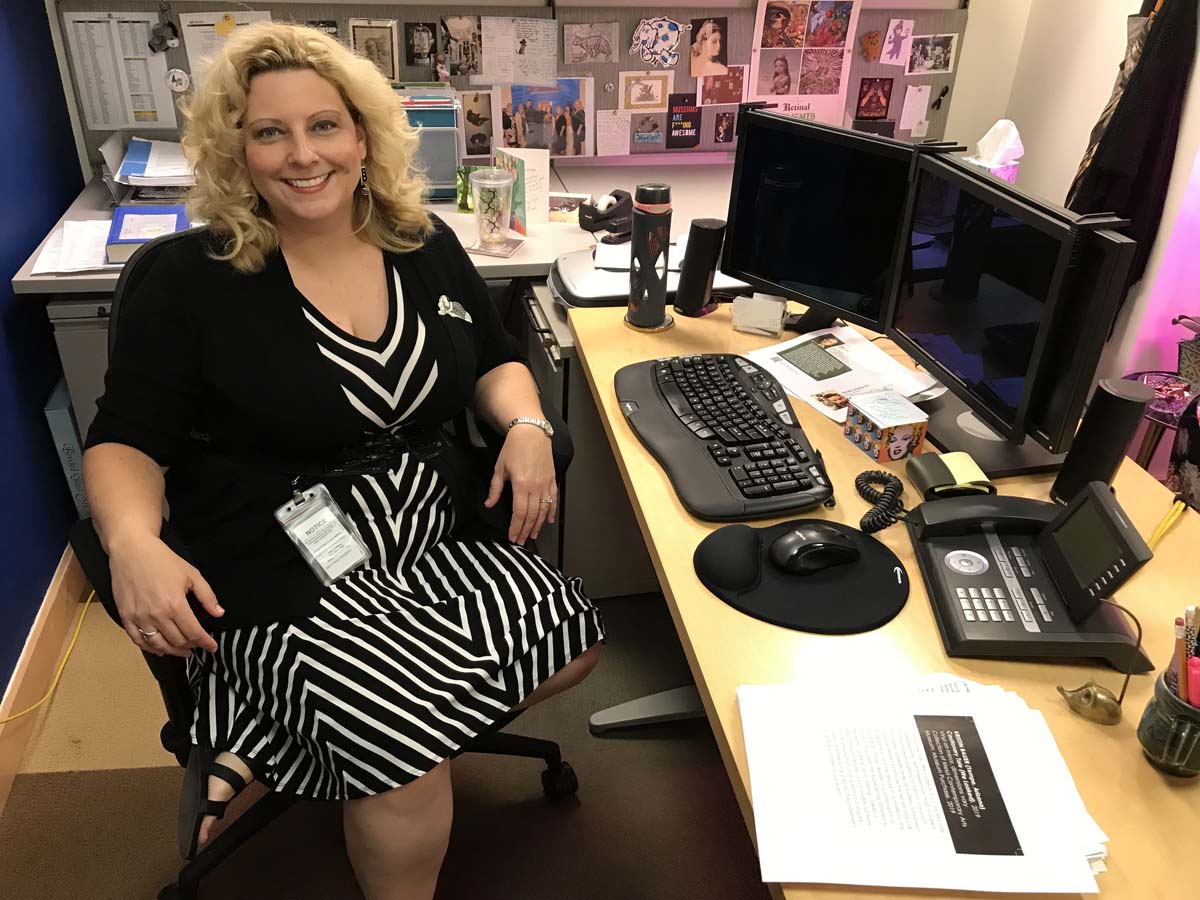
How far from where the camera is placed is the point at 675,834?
1.67 metres

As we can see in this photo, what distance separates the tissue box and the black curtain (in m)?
1.02

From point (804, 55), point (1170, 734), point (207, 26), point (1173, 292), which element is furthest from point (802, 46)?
point (1170, 734)

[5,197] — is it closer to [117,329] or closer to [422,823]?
[117,329]

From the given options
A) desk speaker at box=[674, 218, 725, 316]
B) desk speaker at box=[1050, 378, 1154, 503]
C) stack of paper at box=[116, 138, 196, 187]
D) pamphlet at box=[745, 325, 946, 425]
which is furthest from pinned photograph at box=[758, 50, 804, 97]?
desk speaker at box=[1050, 378, 1154, 503]

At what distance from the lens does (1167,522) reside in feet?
4.10

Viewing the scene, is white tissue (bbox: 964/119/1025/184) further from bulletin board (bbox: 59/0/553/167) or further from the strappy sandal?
the strappy sandal

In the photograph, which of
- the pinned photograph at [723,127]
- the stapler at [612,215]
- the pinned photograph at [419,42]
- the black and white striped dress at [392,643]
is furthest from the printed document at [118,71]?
the pinned photograph at [723,127]

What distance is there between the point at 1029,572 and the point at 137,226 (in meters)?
1.78

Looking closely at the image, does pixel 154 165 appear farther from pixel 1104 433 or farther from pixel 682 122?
pixel 1104 433

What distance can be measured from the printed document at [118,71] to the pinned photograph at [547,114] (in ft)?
2.60

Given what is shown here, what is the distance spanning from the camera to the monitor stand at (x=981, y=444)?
1.34m

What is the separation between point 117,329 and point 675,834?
1214 millimetres

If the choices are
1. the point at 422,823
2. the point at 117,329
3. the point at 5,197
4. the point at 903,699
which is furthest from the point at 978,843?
the point at 5,197

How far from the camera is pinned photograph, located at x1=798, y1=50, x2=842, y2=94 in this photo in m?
2.51
